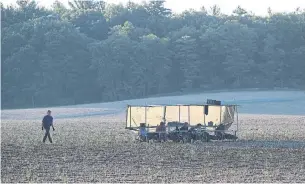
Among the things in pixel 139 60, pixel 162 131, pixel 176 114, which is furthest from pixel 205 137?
pixel 139 60

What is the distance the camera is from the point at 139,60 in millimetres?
97312

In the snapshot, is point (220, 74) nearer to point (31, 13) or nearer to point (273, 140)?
point (31, 13)

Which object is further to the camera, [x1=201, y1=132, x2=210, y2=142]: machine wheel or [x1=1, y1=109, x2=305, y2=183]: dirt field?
[x1=201, y1=132, x2=210, y2=142]: machine wheel

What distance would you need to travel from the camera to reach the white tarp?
3641 centimetres

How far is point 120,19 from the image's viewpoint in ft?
366

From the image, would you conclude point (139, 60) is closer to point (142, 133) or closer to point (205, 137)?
point (142, 133)

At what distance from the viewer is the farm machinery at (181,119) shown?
34156 millimetres

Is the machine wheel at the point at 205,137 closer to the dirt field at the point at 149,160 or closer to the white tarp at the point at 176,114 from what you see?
the dirt field at the point at 149,160

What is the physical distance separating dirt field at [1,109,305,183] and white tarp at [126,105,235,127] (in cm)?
101

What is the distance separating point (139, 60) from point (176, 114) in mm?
60704

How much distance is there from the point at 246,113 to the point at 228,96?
52.0 ft

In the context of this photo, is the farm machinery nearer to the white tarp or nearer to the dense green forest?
the white tarp

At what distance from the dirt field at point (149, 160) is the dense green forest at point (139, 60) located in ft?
196

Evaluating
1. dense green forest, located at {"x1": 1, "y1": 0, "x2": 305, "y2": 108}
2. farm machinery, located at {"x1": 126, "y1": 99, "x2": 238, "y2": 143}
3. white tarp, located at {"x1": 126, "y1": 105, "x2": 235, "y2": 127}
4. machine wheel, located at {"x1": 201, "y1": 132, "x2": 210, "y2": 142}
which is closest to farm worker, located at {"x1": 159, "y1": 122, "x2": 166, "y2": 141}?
farm machinery, located at {"x1": 126, "y1": 99, "x2": 238, "y2": 143}
